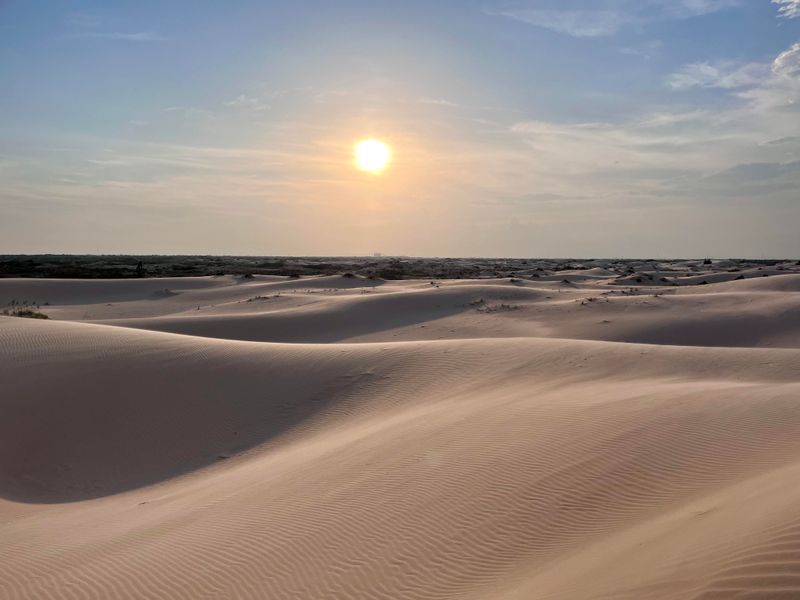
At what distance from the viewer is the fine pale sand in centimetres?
479

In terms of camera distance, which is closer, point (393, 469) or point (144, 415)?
point (393, 469)

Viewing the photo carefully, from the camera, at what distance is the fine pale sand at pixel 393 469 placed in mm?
4785

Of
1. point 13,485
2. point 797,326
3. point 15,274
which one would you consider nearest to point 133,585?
point 13,485

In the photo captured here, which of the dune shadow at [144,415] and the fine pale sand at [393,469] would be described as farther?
the dune shadow at [144,415]

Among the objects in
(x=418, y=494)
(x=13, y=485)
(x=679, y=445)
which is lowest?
(x=13, y=485)

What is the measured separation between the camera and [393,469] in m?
7.41

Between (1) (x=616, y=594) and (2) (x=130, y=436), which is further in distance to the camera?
(2) (x=130, y=436)

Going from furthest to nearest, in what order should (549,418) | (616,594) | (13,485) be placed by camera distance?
(13,485)
(549,418)
(616,594)

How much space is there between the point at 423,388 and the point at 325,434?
2.37m

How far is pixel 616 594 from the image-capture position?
3781mm

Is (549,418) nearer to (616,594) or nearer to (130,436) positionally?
(616,594)

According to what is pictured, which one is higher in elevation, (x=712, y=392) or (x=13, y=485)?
(x=712, y=392)

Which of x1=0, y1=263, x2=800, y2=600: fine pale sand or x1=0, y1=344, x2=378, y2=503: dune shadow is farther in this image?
x1=0, y1=344, x2=378, y2=503: dune shadow

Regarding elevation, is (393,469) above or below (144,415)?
above
